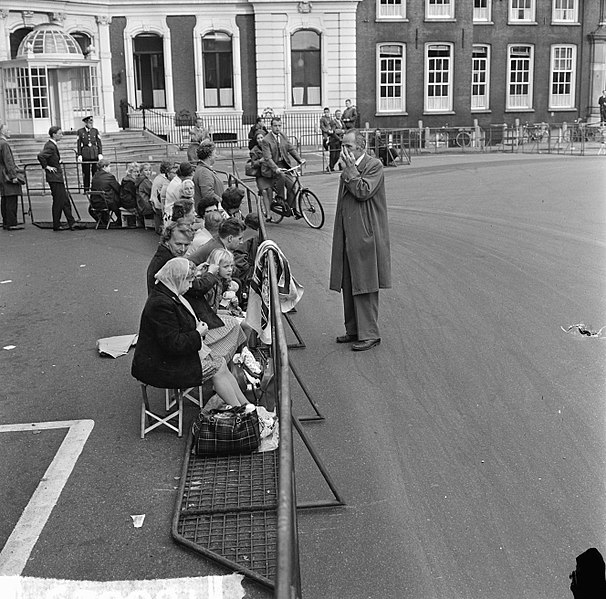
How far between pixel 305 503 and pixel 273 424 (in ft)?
3.78

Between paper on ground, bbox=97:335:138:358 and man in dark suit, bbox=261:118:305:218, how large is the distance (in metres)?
7.77

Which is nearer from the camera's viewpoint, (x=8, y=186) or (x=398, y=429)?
(x=398, y=429)

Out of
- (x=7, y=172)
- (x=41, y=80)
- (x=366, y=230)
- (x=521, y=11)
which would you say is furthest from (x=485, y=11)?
(x=366, y=230)

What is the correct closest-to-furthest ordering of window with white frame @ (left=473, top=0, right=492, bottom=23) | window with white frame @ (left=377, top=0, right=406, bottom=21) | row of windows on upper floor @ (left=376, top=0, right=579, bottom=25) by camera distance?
window with white frame @ (left=377, top=0, right=406, bottom=21) < row of windows on upper floor @ (left=376, top=0, right=579, bottom=25) < window with white frame @ (left=473, top=0, right=492, bottom=23)

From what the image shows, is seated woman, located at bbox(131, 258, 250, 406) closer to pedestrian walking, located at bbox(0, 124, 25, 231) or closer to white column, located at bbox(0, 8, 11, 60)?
pedestrian walking, located at bbox(0, 124, 25, 231)

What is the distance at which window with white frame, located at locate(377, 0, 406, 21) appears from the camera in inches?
1581

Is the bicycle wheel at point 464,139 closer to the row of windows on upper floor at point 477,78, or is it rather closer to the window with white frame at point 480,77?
the row of windows on upper floor at point 477,78

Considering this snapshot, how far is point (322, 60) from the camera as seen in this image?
130 feet

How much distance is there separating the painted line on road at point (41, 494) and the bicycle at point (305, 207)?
32.3 feet

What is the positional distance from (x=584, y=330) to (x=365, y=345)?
2384 millimetres

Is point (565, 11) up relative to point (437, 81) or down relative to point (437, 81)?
up

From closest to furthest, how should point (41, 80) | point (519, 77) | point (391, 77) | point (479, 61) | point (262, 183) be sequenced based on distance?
point (262, 183) → point (41, 80) → point (391, 77) → point (479, 61) → point (519, 77)

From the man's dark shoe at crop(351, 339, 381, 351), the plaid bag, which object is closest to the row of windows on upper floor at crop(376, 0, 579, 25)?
the man's dark shoe at crop(351, 339, 381, 351)

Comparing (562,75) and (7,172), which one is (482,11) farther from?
(7,172)
